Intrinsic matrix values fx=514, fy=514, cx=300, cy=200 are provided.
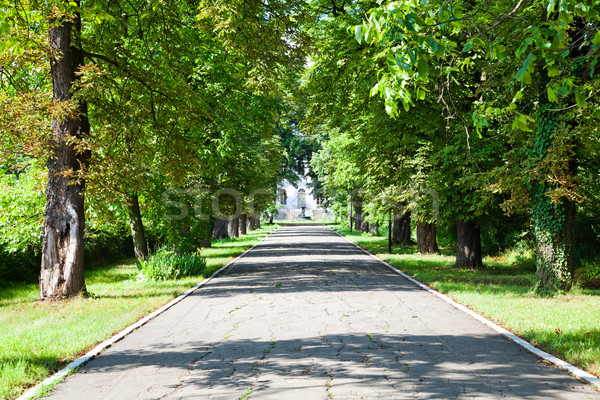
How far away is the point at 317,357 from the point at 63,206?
8.09 meters

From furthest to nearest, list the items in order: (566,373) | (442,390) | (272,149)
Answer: (272,149) → (566,373) → (442,390)

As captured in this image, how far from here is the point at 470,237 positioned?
730 inches

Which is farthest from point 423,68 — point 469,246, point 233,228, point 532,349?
point 233,228

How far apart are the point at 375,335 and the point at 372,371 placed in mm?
1930

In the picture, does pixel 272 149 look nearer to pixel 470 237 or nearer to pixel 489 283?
pixel 470 237

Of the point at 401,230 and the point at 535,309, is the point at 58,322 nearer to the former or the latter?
the point at 535,309

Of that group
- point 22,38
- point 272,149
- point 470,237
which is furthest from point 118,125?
point 272,149

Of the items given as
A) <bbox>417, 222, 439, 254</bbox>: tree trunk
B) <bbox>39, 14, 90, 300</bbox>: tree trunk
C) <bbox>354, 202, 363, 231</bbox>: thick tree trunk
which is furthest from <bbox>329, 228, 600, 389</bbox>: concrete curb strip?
<bbox>354, 202, 363, 231</bbox>: thick tree trunk

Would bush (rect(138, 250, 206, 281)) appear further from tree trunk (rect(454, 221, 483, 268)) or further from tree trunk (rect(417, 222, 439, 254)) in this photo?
tree trunk (rect(417, 222, 439, 254))

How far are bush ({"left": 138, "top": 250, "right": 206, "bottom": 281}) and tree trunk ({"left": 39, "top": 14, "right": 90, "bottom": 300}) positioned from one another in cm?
388

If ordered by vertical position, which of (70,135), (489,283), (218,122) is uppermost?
(218,122)

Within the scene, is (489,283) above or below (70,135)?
below

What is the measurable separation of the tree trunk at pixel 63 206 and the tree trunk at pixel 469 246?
12759 mm

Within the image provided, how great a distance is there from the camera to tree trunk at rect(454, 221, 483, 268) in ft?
60.5
